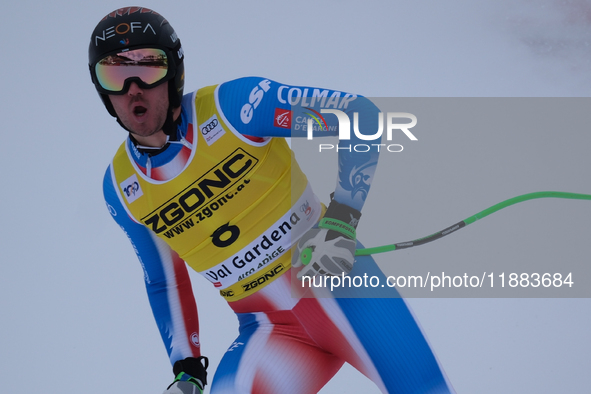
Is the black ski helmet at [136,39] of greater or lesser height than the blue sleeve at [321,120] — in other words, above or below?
above

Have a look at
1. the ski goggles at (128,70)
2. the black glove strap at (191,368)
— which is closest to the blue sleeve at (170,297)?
the black glove strap at (191,368)

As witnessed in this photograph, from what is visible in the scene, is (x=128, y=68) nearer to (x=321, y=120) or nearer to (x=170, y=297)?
(x=321, y=120)

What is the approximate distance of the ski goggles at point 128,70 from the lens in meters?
2.19

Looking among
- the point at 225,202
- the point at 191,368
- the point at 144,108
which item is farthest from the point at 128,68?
the point at 191,368

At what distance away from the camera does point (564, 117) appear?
4.12 metres

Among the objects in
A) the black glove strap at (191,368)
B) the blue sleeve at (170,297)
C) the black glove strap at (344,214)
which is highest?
the black glove strap at (344,214)

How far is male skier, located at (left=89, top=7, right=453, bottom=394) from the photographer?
2189mm

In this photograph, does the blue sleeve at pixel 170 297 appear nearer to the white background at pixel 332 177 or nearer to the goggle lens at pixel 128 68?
the goggle lens at pixel 128 68

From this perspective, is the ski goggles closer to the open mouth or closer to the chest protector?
the open mouth

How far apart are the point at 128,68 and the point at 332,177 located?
119cm

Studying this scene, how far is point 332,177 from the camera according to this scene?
3076 millimetres

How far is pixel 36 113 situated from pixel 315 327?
3.20m

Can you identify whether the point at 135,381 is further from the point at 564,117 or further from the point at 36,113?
the point at 564,117

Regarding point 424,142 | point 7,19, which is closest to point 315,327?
point 424,142
